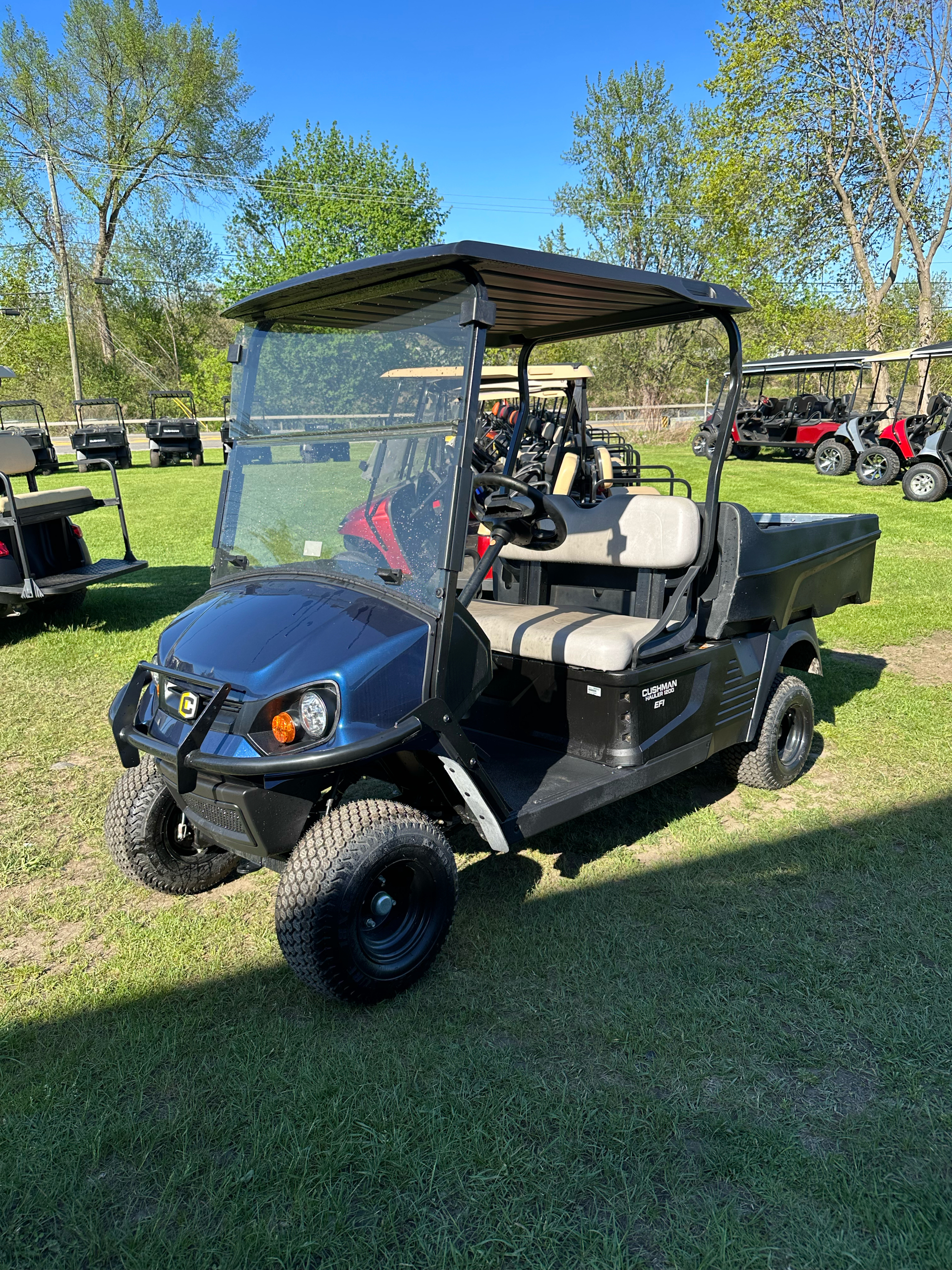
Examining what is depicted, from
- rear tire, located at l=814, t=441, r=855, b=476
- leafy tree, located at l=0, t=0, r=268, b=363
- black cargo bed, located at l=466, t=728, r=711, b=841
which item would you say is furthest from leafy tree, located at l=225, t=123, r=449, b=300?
black cargo bed, located at l=466, t=728, r=711, b=841

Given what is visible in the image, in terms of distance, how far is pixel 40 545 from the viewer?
6410 mm

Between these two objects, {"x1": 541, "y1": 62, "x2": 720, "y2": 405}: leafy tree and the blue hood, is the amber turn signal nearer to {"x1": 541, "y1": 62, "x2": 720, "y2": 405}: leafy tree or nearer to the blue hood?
the blue hood

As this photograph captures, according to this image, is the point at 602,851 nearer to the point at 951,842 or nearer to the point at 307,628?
the point at 951,842

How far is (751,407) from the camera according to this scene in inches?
775

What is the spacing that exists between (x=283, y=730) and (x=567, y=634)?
1202 millimetres

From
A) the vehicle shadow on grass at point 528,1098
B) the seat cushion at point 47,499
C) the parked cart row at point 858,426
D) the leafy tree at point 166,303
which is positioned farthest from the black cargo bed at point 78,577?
the leafy tree at point 166,303

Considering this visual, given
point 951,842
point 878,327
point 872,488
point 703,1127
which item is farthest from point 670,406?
point 703,1127

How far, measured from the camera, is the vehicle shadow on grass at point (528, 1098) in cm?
182

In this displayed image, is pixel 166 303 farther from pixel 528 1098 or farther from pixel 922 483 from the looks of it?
pixel 528 1098

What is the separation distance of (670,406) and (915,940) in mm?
24549

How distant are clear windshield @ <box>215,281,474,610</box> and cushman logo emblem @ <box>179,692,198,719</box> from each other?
548 mm

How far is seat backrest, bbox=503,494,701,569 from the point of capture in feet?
10.8

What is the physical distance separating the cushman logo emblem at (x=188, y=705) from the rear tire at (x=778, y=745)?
236cm

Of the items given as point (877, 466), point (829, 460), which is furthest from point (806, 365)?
point (877, 466)
